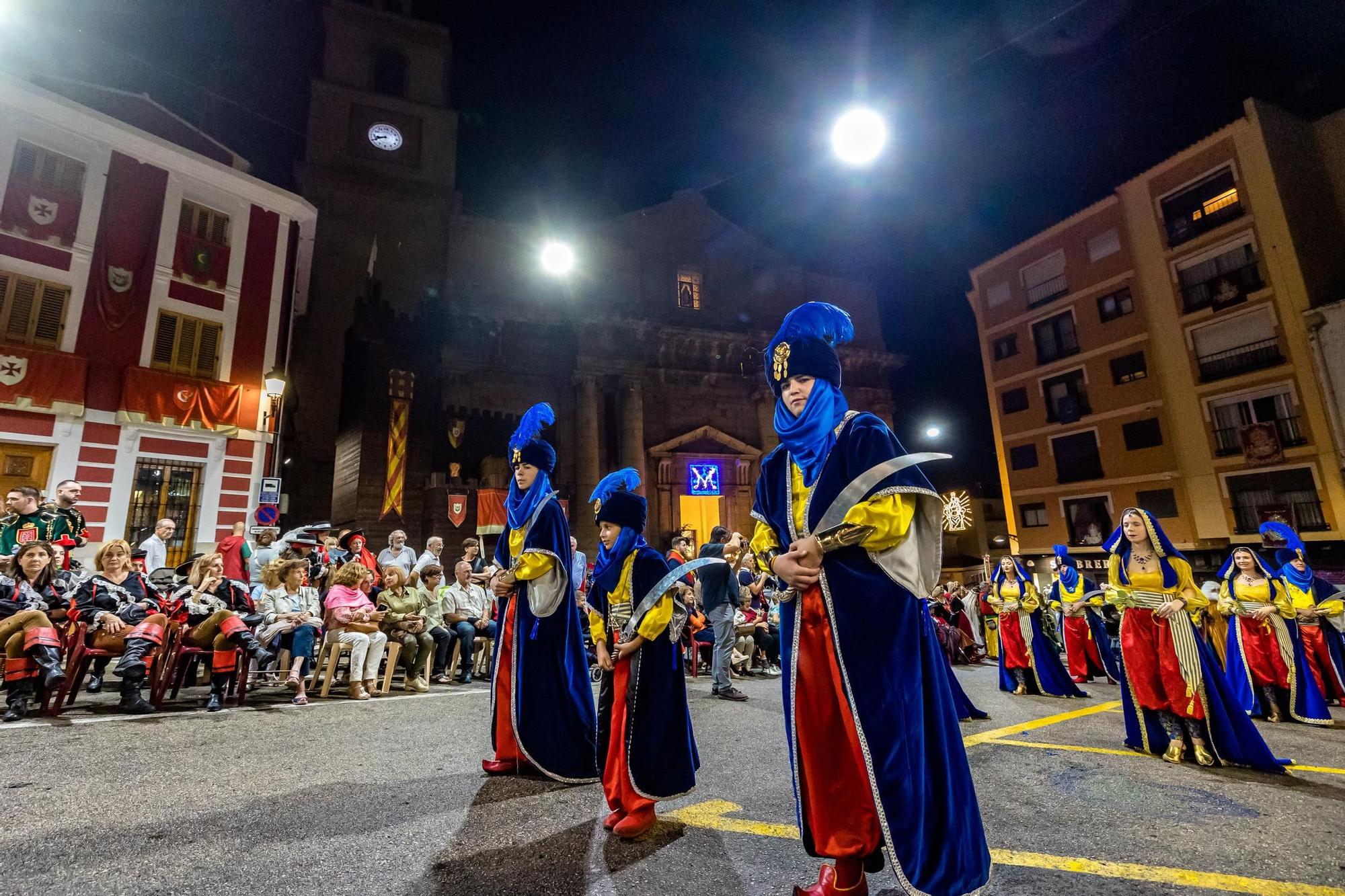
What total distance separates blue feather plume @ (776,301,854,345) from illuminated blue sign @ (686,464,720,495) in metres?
A: 20.1

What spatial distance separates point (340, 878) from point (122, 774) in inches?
101

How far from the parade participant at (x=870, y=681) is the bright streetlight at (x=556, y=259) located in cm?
2278

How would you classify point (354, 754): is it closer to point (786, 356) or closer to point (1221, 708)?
point (786, 356)

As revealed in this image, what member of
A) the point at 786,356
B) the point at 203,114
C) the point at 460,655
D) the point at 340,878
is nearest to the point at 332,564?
the point at 460,655

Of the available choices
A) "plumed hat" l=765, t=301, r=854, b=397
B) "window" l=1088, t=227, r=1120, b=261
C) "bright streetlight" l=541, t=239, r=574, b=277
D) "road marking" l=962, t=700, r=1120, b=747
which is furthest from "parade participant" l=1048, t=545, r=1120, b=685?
"window" l=1088, t=227, r=1120, b=261

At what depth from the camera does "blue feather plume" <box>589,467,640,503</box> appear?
416cm

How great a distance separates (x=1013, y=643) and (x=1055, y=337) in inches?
995

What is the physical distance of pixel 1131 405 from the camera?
2509cm

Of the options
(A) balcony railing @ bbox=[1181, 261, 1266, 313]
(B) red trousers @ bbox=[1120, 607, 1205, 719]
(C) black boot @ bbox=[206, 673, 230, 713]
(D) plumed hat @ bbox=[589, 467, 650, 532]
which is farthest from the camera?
(A) balcony railing @ bbox=[1181, 261, 1266, 313]

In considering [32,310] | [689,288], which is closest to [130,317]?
[32,310]

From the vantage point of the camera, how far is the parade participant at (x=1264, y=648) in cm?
675

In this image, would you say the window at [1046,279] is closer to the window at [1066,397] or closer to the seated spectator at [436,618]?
the window at [1066,397]

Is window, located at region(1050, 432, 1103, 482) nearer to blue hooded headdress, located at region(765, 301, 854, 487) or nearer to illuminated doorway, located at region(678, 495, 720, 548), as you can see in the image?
illuminated doorway, located at region(678, 495, 720, 548)

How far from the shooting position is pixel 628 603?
12.4ft
